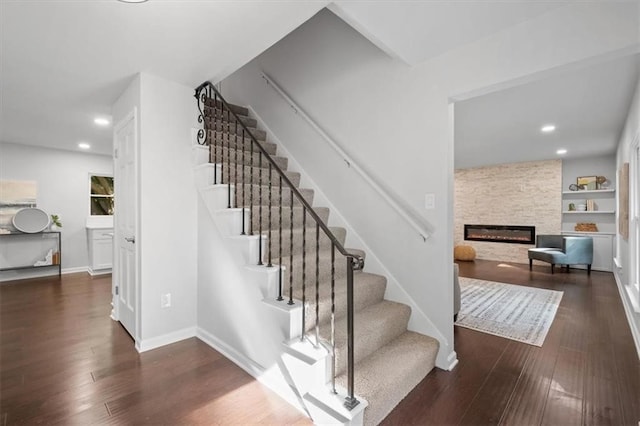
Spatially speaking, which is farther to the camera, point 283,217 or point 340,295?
point 283,217

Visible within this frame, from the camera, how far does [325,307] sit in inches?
83.4

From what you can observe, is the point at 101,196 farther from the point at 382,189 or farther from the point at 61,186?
the point at 382,189

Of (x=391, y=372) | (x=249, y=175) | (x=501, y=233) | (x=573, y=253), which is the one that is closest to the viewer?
(x=391, y=372)

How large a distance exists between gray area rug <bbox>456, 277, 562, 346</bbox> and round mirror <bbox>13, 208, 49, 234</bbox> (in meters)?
6.93

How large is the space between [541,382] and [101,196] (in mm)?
7657

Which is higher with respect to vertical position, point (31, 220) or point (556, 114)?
point (556, 114)

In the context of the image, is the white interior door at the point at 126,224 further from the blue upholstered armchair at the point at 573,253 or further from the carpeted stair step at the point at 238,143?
the blue upholstered armchair at the point at 573,253

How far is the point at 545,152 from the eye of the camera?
21.2 ft

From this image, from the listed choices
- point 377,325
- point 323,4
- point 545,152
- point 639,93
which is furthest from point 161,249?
point 545,152

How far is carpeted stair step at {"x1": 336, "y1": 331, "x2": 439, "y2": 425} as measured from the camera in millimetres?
1734

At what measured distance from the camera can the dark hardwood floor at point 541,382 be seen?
5.90 feet

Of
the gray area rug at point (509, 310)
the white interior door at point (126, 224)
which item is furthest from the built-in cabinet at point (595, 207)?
the white interior door at point (126, 224)

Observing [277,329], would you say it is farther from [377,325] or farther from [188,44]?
[188,44]

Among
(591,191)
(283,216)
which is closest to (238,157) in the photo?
(283,216)
